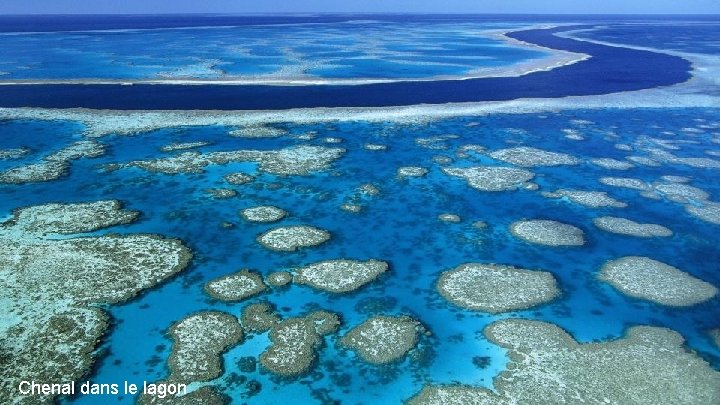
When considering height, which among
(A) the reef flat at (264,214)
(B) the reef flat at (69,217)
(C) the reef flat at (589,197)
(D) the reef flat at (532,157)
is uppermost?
(D) the reef flat at (532,157)

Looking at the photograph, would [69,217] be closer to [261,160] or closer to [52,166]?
[52,166]

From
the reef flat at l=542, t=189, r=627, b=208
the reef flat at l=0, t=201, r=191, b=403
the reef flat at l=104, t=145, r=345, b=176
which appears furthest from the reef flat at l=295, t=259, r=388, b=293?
the reef flat at l=542, t=189, r=627, b=208

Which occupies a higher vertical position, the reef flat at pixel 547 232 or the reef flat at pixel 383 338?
the reef flat at pixel 547 232

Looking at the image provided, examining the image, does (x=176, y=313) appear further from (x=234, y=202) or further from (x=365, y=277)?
(x=234, y=202)

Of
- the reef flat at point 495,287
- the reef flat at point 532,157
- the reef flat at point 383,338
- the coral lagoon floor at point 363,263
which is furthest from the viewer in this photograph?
the reef flat at point 532,157

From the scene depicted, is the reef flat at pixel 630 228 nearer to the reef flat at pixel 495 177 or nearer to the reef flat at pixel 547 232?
the reef flat at pixel 547 232

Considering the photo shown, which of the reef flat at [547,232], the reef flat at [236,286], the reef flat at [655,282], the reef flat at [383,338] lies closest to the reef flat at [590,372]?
the reef flat at [383,338]

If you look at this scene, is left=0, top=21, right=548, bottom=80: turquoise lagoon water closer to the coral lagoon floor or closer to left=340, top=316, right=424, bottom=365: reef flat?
the coral lagoon floor
